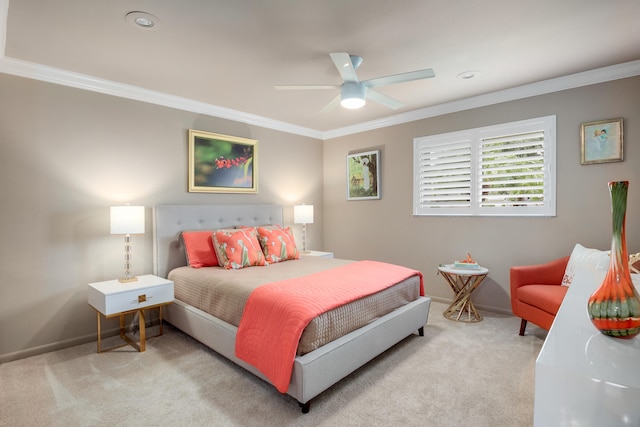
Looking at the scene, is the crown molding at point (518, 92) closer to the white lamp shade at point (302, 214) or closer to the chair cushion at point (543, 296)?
the white lamp shade at point (302, 214)

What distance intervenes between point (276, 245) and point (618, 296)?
3179mm

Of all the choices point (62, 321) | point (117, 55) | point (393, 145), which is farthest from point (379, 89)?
point (62, 321)

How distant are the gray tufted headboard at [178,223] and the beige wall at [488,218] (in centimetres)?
184

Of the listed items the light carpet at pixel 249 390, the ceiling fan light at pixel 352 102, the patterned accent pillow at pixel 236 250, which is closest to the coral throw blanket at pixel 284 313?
the light carpet at pixel 249 390

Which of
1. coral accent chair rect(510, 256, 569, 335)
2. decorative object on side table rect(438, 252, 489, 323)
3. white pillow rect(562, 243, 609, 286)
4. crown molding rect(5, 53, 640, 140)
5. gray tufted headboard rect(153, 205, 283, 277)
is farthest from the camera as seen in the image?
gray tufted headboard rect(153, 205, 283, 277)

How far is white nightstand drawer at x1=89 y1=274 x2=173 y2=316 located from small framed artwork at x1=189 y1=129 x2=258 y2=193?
1321 millimetres

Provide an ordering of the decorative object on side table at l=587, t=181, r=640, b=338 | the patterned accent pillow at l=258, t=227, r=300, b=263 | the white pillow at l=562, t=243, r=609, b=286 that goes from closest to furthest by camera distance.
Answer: the decorative object on side table at l=587, t=181, r=640, b=338 < the white pillow at l=562, t=243, r=609, b=286 < the patterned accent pillow at l=258, t=227, r=300, b=263

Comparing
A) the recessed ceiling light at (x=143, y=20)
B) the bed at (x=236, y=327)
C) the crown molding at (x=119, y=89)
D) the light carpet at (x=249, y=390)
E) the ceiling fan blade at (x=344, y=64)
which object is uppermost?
the recessed ceiling light at (x=143, y=20)

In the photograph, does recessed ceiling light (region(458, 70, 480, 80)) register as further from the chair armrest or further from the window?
the chair armrest

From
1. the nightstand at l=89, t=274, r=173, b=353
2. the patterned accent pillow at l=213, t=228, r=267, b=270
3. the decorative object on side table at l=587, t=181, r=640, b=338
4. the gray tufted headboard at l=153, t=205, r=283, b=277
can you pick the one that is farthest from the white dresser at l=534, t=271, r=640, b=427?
the gray tufted headboard at l=153, t=205, r=283, b=277

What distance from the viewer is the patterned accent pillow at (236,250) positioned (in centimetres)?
334

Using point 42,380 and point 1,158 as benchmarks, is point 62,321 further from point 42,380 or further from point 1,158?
point 1,158

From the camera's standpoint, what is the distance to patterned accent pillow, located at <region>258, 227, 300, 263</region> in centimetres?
374

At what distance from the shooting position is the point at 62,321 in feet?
9.93
